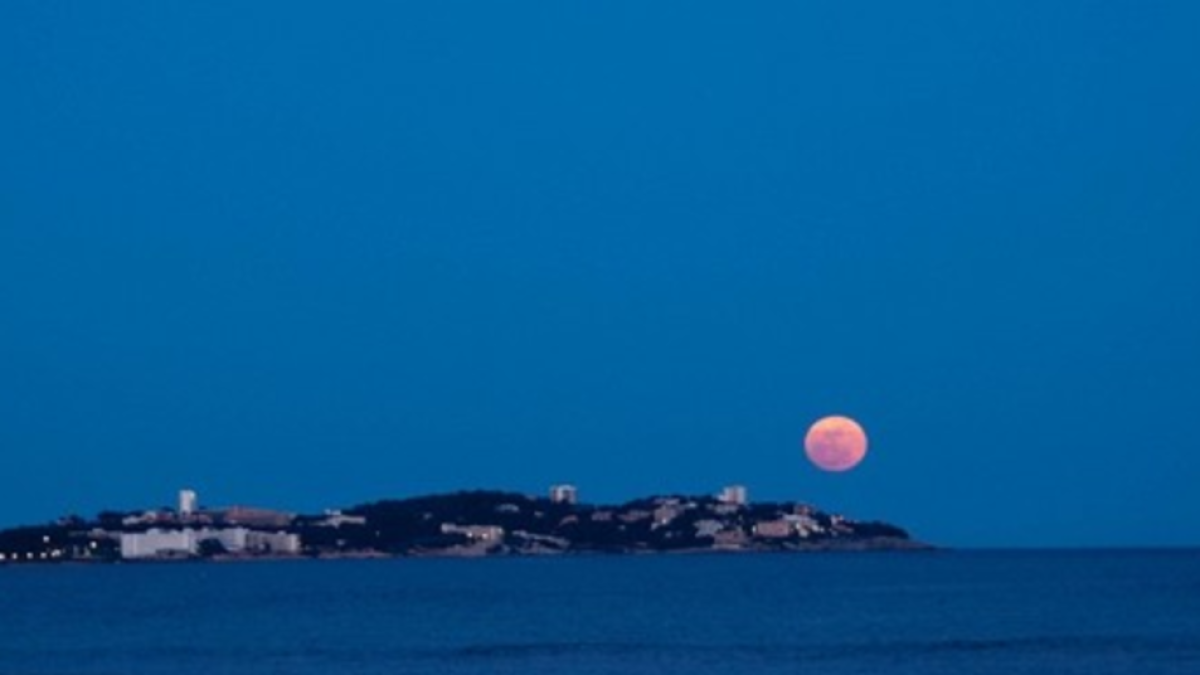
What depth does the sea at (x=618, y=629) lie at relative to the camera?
7344cm

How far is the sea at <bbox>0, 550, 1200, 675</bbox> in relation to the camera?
2891 inches

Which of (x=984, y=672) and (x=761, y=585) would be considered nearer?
(x=984, y=672)

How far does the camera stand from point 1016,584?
157250mm

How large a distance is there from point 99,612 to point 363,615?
18556 mm

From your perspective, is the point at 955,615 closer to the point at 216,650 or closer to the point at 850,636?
the point at 850,636

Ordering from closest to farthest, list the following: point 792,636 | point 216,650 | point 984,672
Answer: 1. point 984,672
2. point 216,650
3. point 792,636

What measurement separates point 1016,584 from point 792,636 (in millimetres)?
72546

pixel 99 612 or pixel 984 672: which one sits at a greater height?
pixel 99 612

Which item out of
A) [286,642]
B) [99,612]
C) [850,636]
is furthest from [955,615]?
[99,612]

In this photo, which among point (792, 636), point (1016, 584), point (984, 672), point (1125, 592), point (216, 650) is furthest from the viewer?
point (1016, 584)

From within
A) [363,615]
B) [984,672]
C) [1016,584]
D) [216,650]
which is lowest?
[984,672]

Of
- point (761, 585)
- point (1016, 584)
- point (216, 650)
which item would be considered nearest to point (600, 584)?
point (761, 585)

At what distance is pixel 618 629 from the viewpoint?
9350 cm

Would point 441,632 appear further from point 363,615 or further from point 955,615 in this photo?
point 955,615
